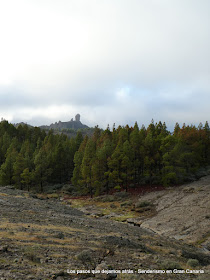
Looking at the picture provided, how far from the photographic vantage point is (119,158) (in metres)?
53.0

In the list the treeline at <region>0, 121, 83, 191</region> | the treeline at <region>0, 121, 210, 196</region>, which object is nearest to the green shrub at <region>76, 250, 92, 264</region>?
the treeline at <region>0, 121, 210, 196</region>

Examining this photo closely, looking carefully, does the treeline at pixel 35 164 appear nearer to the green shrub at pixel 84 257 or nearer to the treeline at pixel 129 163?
the treeline at pixel 129 163

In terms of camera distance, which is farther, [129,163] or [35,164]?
[35,164]

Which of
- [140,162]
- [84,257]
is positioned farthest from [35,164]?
[84,257]

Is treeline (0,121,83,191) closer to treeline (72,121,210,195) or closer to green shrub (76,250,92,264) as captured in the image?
treeline (72,121,210,195)

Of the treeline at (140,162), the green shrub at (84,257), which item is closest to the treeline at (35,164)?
the treeline at (140,162)

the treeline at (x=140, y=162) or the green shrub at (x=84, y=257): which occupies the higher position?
the treeline at (x=140, y=162)

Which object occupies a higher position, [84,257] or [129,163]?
[129,163]

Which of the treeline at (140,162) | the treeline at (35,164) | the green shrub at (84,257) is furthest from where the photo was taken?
the treeline at (35,164)

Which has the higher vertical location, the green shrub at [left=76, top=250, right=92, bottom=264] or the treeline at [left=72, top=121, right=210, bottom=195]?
the treeline at [left=72, top=121, right=210, bottom=195]

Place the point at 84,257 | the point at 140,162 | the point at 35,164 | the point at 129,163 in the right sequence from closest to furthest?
the point at 84,257, the point at 129,163, the point at 140,162, the point at 35,164

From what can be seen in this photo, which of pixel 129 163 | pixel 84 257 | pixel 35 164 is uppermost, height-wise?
pixel 129 163

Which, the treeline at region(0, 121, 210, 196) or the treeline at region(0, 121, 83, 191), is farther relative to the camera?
the treeline at region(0, 121, 83, 191)

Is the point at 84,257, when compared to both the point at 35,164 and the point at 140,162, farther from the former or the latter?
the point at 35,164
